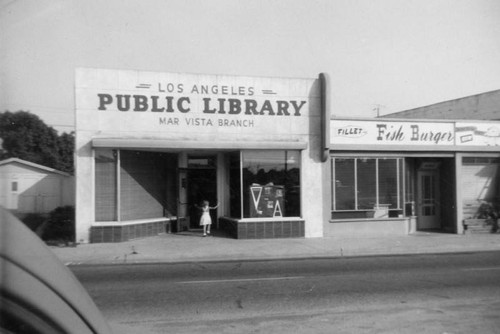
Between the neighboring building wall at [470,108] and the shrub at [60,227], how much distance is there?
2096 cm

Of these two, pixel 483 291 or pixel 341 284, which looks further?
pixel 341 284

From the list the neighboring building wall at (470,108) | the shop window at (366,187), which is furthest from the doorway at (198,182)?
the neighboring building wall at (470,108)

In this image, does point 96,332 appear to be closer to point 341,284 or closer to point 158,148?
point 341,284

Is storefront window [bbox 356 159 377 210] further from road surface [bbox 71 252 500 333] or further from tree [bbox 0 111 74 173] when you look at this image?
tree [bbox 0 111 74 173]

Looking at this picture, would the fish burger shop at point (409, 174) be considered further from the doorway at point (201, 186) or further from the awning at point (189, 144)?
the doorway at point (201, 186)

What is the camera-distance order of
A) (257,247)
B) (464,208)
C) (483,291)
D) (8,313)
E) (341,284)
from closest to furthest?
(8,313), (483,291), (341,284), (257,247), (464,208)

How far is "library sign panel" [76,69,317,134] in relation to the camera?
1425 cm

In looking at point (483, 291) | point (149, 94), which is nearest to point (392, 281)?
point (483, 291)

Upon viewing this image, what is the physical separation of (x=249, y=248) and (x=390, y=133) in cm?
706

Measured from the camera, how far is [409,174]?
17719 mm

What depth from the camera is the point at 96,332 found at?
1.08 metres

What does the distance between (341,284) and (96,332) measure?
7.41 m

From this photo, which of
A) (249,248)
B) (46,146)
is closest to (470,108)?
(249,248)

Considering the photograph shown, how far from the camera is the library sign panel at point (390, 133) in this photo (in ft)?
52.0
